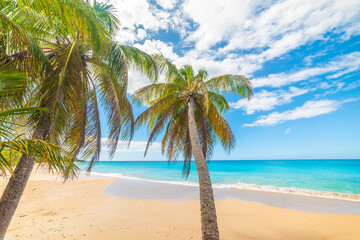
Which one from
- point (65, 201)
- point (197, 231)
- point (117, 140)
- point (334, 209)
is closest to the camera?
point (117, 140)

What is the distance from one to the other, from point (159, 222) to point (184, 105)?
4735 millimetres

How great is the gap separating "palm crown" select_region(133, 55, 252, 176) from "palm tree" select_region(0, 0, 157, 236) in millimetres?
1314

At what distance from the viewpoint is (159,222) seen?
623cm

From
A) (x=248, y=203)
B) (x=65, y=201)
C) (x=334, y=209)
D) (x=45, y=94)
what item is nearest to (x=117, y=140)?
A: (x=45, y=94)

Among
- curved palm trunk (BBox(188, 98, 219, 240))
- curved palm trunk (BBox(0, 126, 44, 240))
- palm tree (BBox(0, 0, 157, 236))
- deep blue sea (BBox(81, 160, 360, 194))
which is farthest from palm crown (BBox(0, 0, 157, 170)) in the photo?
deep blue sea (BBox(81, 160, 360, 194))

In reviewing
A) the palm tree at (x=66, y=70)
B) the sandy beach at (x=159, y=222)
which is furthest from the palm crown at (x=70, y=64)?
the sandy beach at (x=159, y=222)

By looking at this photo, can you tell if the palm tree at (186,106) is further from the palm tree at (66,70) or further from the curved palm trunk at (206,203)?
the palm tree at (66,70)

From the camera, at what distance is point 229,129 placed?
271 inches

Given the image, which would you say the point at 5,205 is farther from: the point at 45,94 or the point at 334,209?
the point at 334,209

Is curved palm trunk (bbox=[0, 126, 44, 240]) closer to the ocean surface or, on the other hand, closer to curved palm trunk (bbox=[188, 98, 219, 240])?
curved palm trunk (bbox=[188, 98, 219, 240])

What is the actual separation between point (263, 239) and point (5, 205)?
6504 mm

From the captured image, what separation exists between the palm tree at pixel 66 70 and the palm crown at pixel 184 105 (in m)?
1.31

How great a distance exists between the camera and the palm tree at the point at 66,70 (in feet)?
9.26

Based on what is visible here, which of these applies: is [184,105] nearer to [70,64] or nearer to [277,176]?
[70,64]
